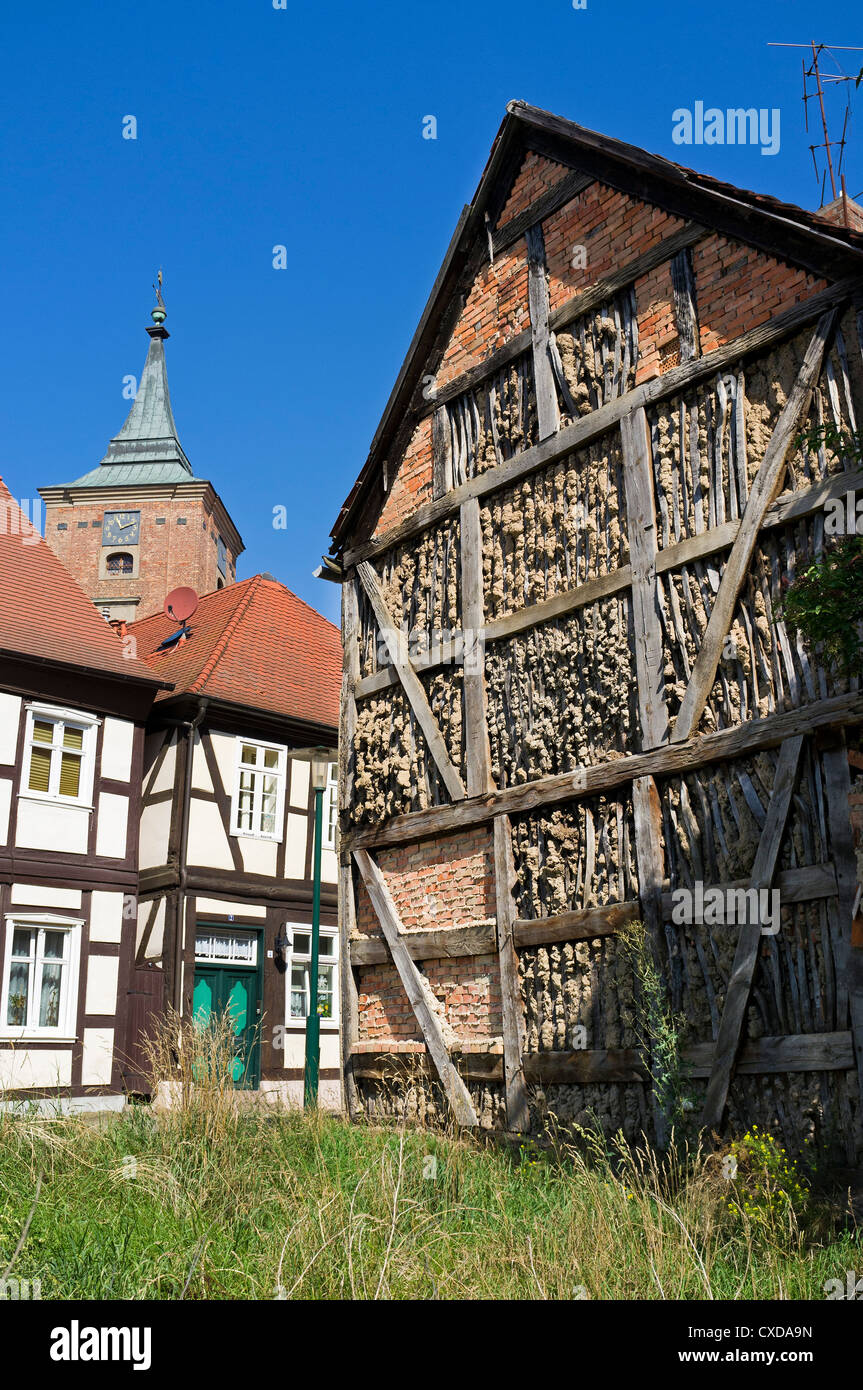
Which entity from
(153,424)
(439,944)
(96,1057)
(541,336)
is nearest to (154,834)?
(96,1057)

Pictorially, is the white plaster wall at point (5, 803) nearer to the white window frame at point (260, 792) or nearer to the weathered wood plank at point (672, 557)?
Result: the white window frame at point (260, 792)

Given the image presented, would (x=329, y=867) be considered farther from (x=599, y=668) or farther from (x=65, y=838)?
(x=599, y=668)

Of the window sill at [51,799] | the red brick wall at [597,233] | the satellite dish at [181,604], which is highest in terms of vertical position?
the satellite dish at [181,604]

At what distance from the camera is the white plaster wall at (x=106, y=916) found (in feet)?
55.2

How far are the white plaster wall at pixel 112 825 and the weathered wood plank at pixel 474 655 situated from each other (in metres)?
8.38

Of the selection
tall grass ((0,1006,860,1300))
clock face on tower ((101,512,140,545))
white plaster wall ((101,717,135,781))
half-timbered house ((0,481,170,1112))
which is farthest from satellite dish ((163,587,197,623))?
clock face on tower ((101,512,140,545))

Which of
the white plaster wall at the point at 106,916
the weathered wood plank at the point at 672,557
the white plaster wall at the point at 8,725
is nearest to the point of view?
the weathered wood plank at the point at 672,557

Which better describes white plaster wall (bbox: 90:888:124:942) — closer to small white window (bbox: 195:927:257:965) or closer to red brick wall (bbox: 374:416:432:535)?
small white window (bbox: 195:927:257:965)

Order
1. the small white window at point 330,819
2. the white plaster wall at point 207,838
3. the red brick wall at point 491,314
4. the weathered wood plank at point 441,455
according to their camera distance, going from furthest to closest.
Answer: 1. the small white window at point 330,819
2. the white plaster wall at point 207,838
3. the weathered wood plank at point 441,455
4. the red brick wall at point 491,314

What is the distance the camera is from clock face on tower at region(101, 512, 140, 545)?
38.6 m

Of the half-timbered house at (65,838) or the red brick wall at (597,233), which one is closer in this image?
the red brick wall at (597,233)

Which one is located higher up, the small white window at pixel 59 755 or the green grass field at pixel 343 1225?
the small white window at pixel 59 755

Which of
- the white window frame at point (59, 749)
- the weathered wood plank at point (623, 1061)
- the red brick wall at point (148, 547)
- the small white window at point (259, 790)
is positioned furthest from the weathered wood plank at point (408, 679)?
the red brick wall at point (148, 547)
